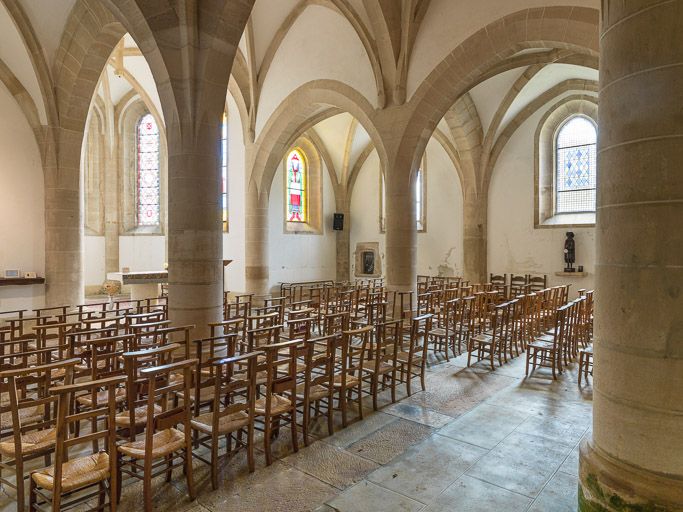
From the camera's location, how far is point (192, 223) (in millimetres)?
5852

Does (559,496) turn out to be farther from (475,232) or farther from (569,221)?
(475,232)

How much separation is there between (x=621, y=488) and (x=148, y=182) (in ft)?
55.2

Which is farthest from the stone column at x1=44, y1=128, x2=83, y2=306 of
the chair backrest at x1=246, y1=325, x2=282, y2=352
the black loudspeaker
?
the black loudspeaker

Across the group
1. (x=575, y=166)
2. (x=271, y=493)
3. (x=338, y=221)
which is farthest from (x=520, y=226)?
(x=271, y=493)

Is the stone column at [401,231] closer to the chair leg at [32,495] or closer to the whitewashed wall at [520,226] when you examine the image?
the whitewashed wall at [520,226]

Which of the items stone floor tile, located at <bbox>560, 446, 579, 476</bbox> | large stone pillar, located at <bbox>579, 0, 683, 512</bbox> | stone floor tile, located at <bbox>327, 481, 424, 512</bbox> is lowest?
stone floor tile, located at <bbox>560, 446, 579, 476</bbox>

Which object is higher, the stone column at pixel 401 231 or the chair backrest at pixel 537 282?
the stone column at pixel 401 231

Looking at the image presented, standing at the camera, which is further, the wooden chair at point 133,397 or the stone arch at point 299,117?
A: the stone arch at point 299,117

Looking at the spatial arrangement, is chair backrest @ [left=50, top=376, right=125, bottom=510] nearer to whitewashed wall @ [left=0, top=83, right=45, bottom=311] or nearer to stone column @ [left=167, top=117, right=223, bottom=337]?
stone column @ [left=167, top=117, right=223, bottom=337]

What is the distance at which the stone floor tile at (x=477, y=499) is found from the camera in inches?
113

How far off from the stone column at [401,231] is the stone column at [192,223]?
13.9 feet

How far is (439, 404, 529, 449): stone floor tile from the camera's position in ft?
12.8

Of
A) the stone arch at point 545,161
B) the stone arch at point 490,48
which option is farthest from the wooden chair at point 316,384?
the stone arch at point 545,161

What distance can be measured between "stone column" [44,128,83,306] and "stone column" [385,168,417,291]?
6340mm
